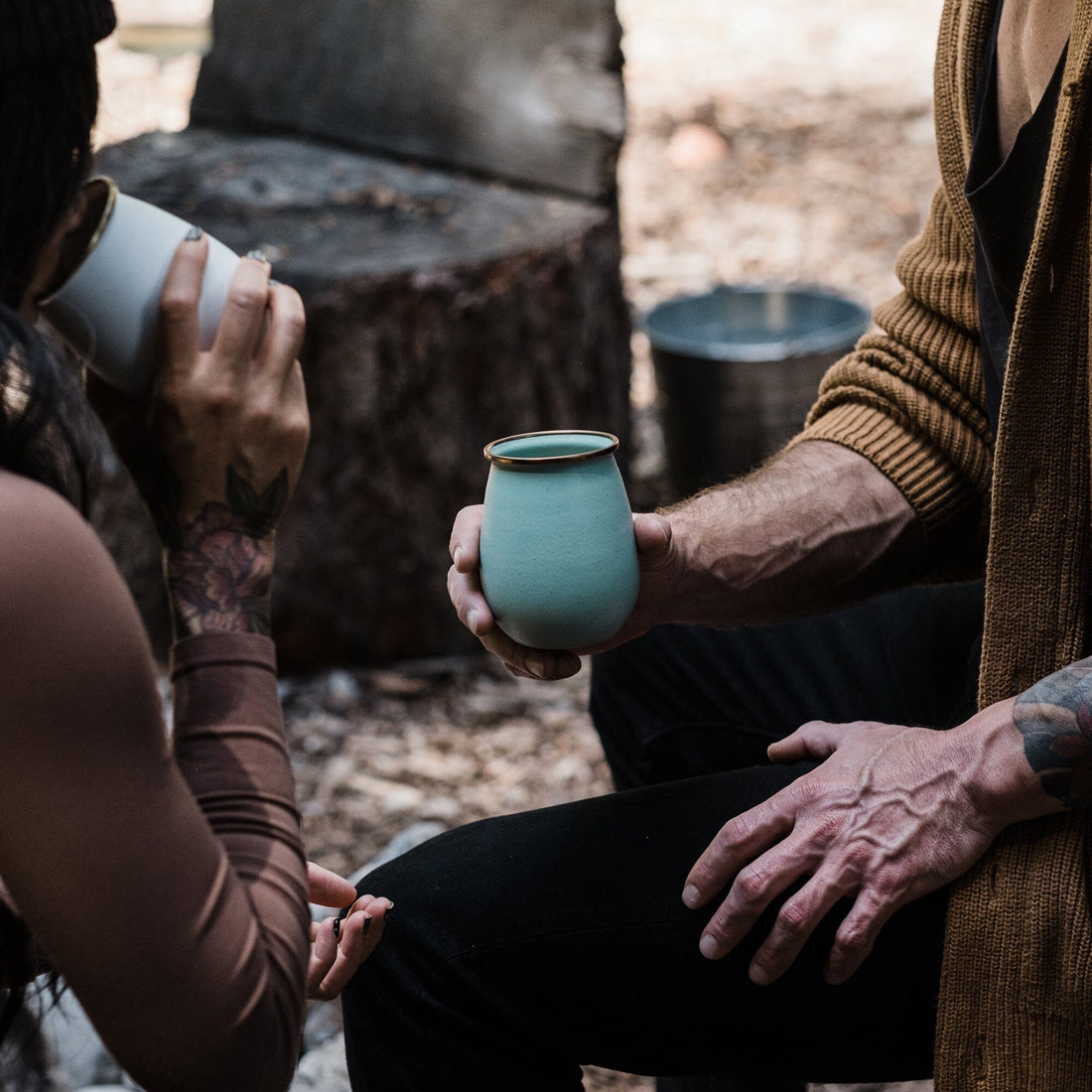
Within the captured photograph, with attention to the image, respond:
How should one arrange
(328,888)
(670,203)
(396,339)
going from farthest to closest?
(670,203) → (396,339) → (328,888)

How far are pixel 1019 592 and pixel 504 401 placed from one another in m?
1.86

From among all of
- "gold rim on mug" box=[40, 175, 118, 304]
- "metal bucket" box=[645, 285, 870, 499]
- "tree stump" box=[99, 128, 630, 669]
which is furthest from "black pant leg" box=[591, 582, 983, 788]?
"metal bucket" box=[645, 285, 870, 499]

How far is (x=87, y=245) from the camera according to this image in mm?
1255

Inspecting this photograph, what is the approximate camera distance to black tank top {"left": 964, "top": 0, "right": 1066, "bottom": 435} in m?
1.44

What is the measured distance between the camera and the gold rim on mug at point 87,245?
125 centimetres

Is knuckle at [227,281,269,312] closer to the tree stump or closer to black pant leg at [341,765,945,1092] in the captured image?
black pant leg at [341,765,945,1092]

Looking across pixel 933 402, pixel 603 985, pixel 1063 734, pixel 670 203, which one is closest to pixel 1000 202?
pixel 933 402

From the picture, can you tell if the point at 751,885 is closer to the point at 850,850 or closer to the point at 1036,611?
the point at 850,850

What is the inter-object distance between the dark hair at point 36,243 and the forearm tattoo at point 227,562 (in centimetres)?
11

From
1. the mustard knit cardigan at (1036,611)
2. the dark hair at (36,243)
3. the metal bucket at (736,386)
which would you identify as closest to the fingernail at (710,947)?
the mustard knit cardigan at (1036,611)

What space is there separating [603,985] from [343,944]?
25 cm

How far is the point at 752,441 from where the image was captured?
362cm

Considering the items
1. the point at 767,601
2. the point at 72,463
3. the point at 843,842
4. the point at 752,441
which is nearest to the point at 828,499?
the point at 767,601

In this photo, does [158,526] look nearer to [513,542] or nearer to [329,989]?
[513,542]
